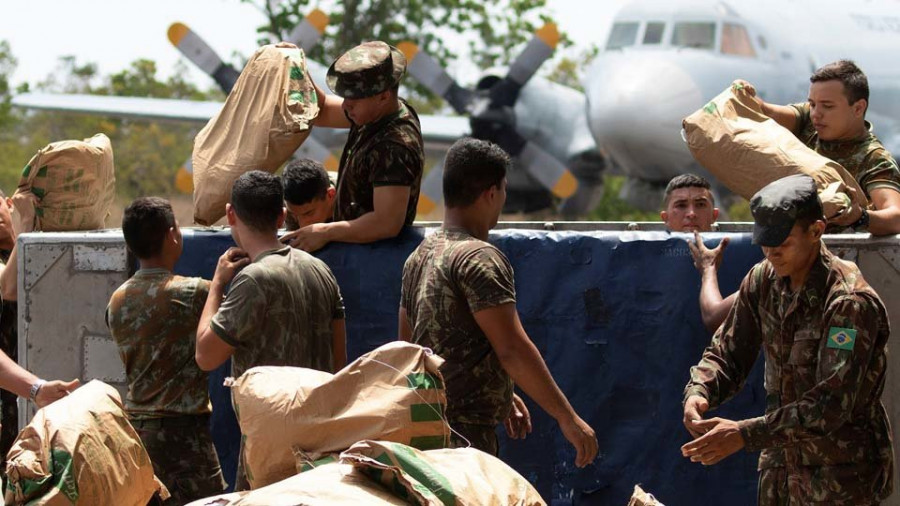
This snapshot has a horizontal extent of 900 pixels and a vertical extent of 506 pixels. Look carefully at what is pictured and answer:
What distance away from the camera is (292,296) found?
4.50 meters

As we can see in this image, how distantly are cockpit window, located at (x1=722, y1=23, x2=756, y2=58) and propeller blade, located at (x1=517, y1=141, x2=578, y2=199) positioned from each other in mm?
3510

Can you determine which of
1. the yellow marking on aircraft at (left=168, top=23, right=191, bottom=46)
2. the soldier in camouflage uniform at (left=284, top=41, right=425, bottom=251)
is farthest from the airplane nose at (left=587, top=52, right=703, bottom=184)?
the soldier in camouflage uniform at (left=284, top=41, right=425, bottom=251)

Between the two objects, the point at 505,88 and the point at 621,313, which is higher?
the point at 621,313

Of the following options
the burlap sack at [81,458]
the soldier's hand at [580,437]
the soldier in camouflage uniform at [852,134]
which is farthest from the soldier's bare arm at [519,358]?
the soldier in camouflage uniform at [852,134]

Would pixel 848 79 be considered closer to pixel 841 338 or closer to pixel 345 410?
pixel 841 338

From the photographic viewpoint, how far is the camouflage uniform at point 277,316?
14.5 ft

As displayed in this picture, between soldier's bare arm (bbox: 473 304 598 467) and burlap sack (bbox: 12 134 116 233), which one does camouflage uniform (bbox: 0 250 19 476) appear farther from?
soldier's bare arm (bbox: 473 304 598 467)

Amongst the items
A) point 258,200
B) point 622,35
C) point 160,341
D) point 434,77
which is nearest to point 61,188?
point 160,341

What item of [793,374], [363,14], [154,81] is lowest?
[154,81]

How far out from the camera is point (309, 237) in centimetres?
530

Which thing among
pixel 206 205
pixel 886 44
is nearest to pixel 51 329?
pixel 206 205

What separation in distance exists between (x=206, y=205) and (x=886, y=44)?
1803 cm

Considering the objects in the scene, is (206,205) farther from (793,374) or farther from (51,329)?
(793,374)

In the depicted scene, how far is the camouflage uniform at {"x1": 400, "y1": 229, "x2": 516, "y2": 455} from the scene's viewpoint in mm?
4313
